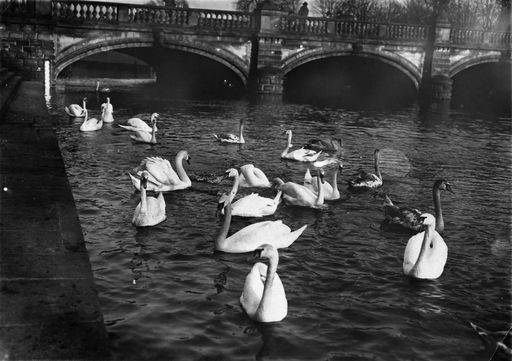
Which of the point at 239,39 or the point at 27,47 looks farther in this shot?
the point at 239,39

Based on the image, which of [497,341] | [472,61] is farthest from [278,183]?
[472,61]

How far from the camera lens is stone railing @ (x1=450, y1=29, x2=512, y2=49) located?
3906 cm

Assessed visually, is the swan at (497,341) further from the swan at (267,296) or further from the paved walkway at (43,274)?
the paved walkway at (43,274)

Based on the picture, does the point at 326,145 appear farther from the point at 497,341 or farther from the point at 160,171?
the point at 497,341

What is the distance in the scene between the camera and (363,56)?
3672cm

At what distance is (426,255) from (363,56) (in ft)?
100

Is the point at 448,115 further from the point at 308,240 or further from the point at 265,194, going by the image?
the point at 308,240

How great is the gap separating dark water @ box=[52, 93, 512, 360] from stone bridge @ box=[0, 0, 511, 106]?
50.6 ft

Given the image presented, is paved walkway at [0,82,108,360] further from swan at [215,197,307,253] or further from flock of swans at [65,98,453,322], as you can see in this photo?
swan at [215,197,307,253]

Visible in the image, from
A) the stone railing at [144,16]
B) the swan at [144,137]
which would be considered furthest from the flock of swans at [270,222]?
the stone railing at [144,16]

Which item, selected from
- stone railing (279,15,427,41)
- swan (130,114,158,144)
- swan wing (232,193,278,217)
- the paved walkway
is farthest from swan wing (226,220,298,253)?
stone railing (279,15,427,41)

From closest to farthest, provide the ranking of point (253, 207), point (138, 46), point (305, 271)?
point (305, 271)
point (253, 207)
point (138, 46)

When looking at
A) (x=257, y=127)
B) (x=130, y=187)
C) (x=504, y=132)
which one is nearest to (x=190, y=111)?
(x=257, y=127)

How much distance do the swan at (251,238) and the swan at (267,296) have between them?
1662 millimetres
